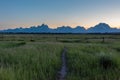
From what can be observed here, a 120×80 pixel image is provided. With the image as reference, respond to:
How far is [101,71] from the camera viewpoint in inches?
489

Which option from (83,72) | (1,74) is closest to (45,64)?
(83,72)

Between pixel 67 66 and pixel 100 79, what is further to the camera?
pixel 67 66

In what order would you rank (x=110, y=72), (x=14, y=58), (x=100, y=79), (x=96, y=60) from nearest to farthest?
(x=100, y=79) < (x=110, y=72) < (x=96, y=60) < (x=14, y=58)

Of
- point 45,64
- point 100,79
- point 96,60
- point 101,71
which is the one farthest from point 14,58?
point 100,79

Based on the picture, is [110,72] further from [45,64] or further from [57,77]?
[45,64]

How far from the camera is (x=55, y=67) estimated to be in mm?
13641

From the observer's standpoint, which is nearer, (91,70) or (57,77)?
(57,77)

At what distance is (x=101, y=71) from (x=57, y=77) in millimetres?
2509

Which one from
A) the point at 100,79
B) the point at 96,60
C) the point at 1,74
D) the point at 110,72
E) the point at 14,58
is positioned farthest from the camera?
the point at 14,58

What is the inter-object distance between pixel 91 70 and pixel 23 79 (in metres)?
4.01

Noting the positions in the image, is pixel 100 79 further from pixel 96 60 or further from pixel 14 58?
pixel 14 58

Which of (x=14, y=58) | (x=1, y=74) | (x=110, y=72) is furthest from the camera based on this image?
(x=14, y=58)

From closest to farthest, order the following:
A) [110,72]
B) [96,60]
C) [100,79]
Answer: [100,79]
[110,72]
[96,60]

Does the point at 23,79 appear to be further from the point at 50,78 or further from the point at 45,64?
A: the point at 45,64
